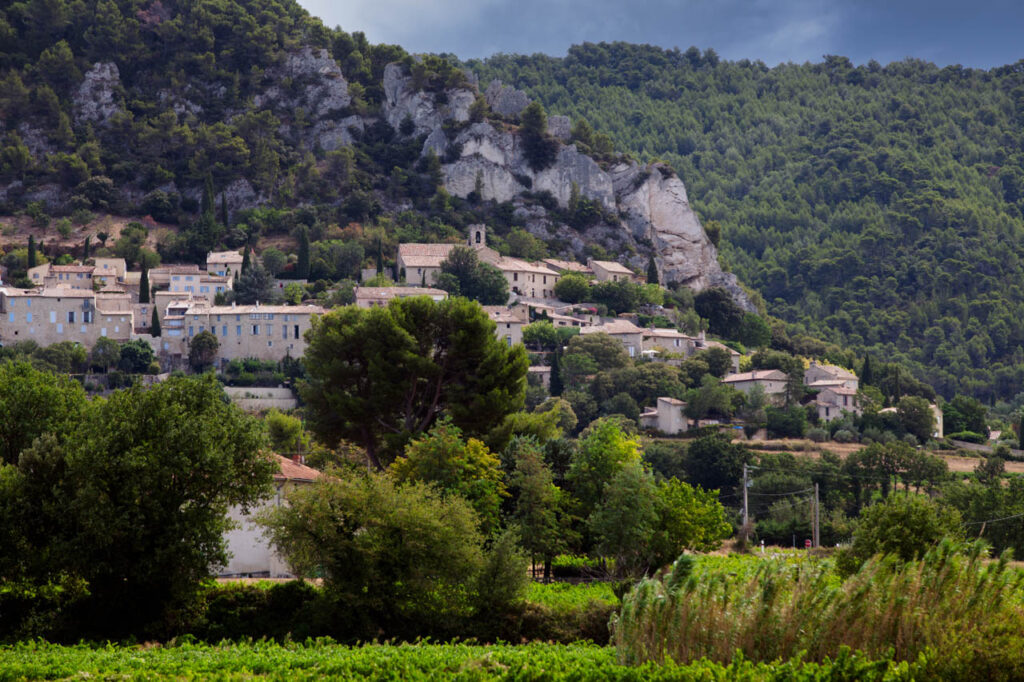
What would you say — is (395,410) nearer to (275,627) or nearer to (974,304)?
(275,627)

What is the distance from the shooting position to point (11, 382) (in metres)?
30.8

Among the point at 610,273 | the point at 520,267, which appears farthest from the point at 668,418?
the point at 610,273

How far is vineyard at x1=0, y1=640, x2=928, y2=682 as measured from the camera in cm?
1791

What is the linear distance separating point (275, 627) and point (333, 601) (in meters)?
1.54

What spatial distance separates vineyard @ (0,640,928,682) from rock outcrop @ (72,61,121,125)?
114044mm

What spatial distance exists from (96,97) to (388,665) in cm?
12064

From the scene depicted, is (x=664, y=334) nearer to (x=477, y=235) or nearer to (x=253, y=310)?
(x=477, y=235)

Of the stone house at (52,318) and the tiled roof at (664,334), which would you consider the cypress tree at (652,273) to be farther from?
the stone house at (52,318)

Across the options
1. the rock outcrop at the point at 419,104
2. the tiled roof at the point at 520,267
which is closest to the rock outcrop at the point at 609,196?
the rock outcrop at the point at 419,104

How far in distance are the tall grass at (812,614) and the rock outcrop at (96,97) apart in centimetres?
12027

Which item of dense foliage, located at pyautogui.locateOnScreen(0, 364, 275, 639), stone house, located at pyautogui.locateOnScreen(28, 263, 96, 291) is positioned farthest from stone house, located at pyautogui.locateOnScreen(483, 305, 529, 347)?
dense foliage, located at pyautogui.locateOnScreen(0, 364, 275, 639)

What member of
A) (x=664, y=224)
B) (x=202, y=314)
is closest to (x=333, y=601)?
(x=202, y=314)

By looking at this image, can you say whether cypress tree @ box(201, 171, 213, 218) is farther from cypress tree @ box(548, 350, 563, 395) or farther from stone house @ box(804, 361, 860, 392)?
stone house @ box(804, 361, 860, 392)

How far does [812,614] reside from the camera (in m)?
19.7
